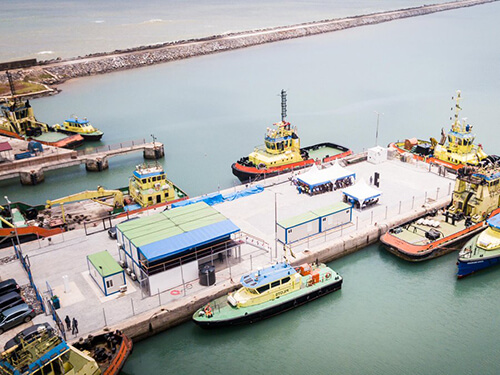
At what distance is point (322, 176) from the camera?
44.7 m

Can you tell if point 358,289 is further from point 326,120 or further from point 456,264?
point 326,120

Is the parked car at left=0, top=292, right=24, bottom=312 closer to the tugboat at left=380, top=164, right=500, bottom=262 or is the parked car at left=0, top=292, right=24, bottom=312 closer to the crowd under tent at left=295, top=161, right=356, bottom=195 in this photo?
the crowd under tent at left=295, top=161, right=356, bottom=195

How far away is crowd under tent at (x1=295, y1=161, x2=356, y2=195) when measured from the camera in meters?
44.0

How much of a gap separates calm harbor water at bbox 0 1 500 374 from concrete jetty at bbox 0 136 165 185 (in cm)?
132

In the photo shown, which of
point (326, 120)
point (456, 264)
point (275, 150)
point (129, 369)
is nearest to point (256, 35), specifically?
point (326, 120)

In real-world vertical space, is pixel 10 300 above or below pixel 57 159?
below

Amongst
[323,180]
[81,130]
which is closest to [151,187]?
[323,180]

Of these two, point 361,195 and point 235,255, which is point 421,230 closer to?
point 361,195

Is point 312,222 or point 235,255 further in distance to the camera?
point 312,222

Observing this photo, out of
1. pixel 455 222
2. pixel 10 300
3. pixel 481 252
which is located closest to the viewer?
pixel 10 300

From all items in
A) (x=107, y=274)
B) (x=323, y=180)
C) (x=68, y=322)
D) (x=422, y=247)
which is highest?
(x=323, y=180)

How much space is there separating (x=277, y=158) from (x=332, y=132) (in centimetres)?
2022

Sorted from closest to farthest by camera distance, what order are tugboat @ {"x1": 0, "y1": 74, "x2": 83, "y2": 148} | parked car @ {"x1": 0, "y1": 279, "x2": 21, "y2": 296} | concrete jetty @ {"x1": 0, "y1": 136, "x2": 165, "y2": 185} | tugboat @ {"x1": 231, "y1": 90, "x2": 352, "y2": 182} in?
parked car @ {"x1": 0, "y1": 279, "x2": 21, "y2": 296} → tugboat @ {"x1": 231, "y1": 90, "x2": 352, "y2": 182} → concrete jetty @ {"x1": 0, "y1": 136, "x2": 165, "y2": 185} → tugboat @ {"x1": 0, "y1": 74, "x2": 83, "y2": 148}

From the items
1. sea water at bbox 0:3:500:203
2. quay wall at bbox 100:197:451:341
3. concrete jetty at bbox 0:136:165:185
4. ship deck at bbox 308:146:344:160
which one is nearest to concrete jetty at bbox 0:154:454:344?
quay wall at bbox 100:197:451:341
